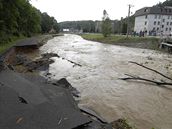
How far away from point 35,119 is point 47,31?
325ft

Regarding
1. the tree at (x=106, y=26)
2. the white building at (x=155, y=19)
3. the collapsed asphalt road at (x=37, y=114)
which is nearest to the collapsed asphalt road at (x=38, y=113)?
the collapsed asphalt road at (x=37, y=114)

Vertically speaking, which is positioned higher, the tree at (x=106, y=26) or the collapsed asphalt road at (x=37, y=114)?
the tree at (x=106, y=26)

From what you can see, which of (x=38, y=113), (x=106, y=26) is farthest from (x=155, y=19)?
(x=38, y=113)

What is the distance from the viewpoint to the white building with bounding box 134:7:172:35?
85125mm

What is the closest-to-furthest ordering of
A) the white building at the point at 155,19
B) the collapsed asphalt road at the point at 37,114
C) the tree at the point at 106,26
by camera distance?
the collapsed asphalt road at the point at 37,114 < the tree at the point at 106,26 < the white building at the point at 155,19

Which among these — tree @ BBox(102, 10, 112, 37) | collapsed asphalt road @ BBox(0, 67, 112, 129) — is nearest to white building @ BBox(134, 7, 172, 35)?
tree @ BBox(102, 10, 112, 37)

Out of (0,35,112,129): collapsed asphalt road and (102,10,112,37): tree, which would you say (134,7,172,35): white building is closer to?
(102,10,112,37): tree

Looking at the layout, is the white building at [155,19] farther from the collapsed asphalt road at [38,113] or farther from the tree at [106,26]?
the collapsed asphalt road at [38,113]

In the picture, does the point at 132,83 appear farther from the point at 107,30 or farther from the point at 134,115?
the point at 107,30

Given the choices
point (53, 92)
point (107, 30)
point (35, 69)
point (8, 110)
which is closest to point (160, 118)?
point (53, 92)

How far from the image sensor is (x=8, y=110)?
247 inches

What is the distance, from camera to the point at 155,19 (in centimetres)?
8612

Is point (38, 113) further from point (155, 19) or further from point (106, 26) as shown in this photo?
point (155, 19)

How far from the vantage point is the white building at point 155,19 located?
279ft
